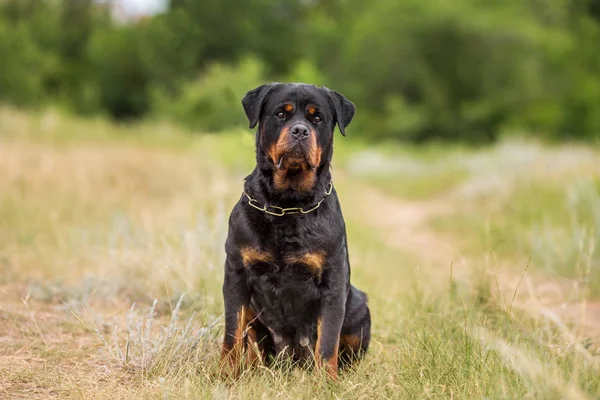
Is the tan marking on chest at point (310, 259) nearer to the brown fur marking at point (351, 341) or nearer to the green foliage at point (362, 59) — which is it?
the brown fur marking at point (351, 341)

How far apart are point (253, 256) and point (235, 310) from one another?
31 cm

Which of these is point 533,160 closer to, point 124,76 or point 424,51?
point 424,51

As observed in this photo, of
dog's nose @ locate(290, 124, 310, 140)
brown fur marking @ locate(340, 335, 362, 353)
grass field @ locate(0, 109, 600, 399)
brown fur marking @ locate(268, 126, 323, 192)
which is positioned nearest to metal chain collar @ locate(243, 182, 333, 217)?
brown fur marking @ locate(268, 126, 323, 192)

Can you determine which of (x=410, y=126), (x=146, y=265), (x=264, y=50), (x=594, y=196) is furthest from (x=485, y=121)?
(x=146, y=265)

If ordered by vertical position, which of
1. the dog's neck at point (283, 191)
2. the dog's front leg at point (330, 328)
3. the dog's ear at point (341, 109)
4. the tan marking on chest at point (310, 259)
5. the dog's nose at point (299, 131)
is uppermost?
the dog's ear at point (341, 109)

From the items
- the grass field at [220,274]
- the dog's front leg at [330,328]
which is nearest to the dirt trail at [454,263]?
the grass field at [220,274]

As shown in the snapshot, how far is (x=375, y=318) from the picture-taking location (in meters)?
4.95

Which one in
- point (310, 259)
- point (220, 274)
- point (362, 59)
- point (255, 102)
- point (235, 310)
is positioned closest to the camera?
point (310, 259)

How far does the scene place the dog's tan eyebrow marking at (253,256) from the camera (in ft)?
11.5

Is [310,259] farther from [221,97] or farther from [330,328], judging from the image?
[221,97]

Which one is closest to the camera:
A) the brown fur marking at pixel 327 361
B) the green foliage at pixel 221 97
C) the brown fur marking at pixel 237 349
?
the brown fur marking at pixel 327 361

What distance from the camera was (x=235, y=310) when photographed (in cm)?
362

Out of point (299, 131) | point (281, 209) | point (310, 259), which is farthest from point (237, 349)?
point (299, 131)

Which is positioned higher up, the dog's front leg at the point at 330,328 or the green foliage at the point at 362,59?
the green foliage at the point at 362,59
